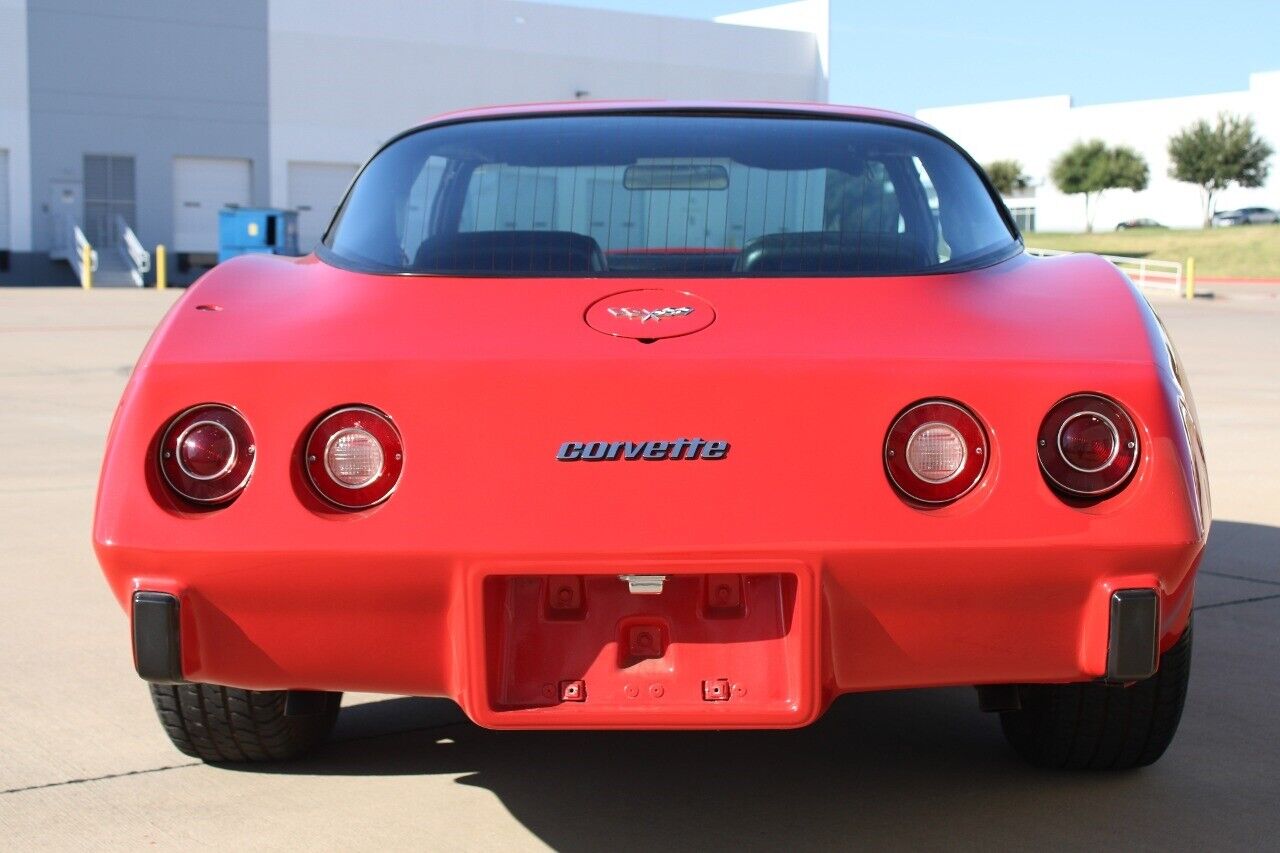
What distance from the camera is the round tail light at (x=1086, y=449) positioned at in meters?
2.69

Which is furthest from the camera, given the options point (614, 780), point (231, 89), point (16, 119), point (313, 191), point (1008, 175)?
point (1008, 175)

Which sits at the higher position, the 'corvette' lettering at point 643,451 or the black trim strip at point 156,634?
the 'corvette' lettering at point 643,451

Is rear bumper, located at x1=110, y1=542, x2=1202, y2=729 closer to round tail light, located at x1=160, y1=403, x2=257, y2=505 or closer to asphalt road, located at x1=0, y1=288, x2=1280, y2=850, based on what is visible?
round tail light, located at x1=160, y1=403, x2=257, y2=505

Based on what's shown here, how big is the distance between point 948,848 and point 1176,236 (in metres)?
60.0

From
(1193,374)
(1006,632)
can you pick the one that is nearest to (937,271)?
(1006,632)

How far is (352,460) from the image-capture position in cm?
269

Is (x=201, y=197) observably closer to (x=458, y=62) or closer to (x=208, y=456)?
(x=458, y=62)

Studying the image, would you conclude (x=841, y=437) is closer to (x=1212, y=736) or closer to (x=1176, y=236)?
(x=1212, y=736)

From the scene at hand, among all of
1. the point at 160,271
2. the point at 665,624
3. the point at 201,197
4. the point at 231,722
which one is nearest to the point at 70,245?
the point at 160,271

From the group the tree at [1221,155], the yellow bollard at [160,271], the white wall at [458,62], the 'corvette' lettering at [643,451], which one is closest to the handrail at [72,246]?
the yellow bollard at [160,271]

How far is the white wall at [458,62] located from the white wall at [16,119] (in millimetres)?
6426

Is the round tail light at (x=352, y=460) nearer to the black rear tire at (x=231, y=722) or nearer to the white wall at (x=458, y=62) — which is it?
the black rear tire at (x=231, y=722)

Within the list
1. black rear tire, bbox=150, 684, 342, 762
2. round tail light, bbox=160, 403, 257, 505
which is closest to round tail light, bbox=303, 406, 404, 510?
round tail light, bbox=160, 403, 257, 505

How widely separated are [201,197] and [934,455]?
41.6 m
